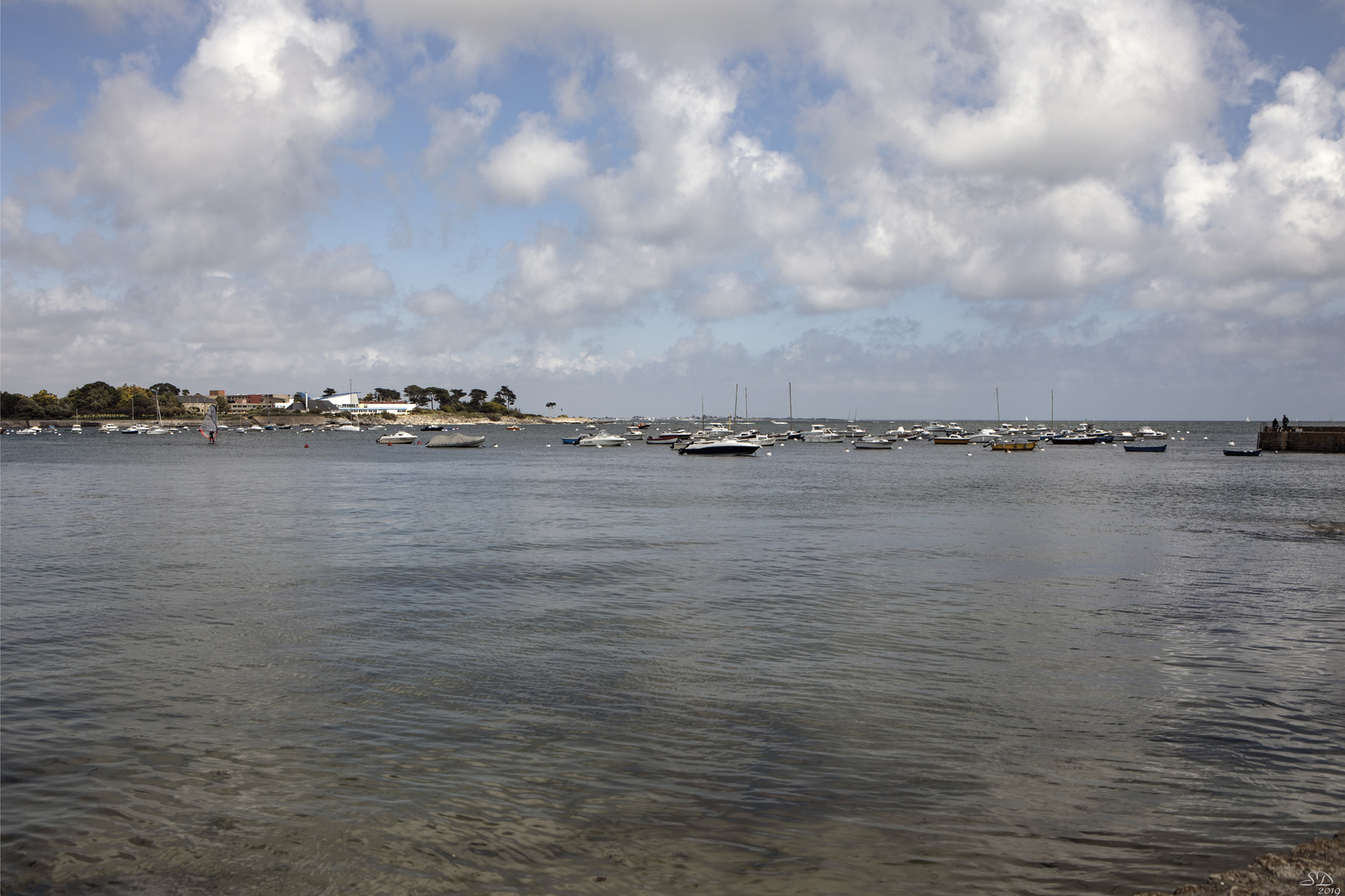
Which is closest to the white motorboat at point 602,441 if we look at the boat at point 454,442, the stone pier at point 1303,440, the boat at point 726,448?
the boat at point 454,442

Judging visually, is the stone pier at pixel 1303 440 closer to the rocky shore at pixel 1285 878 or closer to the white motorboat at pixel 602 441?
the white motorboat at pixel 602 441

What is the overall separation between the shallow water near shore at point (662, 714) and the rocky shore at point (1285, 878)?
66 centimetres

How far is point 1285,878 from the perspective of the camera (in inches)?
284

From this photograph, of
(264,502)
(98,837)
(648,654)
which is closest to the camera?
(98,837)

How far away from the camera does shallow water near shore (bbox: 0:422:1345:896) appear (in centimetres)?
852

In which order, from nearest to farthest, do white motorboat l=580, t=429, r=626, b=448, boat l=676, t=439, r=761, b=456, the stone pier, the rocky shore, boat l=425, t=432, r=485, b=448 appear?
the rocky shore, boat l=676, t=439, r=761, b=456, the stone pier, boat l=425, t=432, r=485, b=448, white motorboat l=580, t=429, r=626, b=448

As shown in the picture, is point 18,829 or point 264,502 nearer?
point 18,829

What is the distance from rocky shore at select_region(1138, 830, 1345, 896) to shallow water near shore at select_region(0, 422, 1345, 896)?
0.66m

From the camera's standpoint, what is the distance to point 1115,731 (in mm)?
12023

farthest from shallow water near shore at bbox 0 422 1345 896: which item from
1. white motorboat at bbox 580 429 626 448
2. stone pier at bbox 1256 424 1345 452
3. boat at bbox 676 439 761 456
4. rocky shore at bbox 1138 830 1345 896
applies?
white motorboat at bbox 580 429 626 448

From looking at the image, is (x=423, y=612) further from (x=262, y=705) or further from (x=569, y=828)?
(x=569, y=828)

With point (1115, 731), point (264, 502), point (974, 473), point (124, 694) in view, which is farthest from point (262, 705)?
point (974, 473)

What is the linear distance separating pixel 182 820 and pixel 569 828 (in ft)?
13.9

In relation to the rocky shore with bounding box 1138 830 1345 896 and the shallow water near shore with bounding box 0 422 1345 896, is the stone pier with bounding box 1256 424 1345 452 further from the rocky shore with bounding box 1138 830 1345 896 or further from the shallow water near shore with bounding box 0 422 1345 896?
the rocky shore with bounding box 1138 830 1345 896
